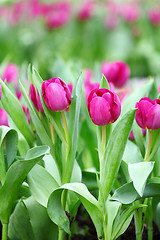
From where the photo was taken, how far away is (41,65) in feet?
10.6

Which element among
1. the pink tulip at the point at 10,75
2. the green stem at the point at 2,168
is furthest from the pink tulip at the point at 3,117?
the pink tulip at the point at 10,75

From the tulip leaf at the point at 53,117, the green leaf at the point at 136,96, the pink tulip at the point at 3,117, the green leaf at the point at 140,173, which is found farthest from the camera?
the green leaf at the point at 136,96

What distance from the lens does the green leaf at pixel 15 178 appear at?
33.9 inches

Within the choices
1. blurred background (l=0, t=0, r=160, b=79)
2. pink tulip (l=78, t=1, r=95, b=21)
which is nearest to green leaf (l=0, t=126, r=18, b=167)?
blurred background (l=0, t=0, r=160, b=79)

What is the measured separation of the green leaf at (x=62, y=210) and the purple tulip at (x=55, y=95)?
0.52 feet

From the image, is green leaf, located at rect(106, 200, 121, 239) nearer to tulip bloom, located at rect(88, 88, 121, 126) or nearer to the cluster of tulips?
the cluster of tulips

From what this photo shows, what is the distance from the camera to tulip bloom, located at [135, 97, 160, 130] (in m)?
0.84

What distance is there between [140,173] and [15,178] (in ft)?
0.85

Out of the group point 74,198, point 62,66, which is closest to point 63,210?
point 74,198

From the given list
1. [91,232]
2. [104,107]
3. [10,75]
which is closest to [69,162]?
[104,107]

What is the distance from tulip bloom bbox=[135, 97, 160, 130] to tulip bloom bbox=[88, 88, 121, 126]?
0.05 meters

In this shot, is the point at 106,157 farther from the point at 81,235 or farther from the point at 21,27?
the point at 21,27

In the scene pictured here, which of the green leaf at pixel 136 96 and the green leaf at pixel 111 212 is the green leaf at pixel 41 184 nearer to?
the green leaf at pixel 111 212

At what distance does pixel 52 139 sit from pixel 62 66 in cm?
74
